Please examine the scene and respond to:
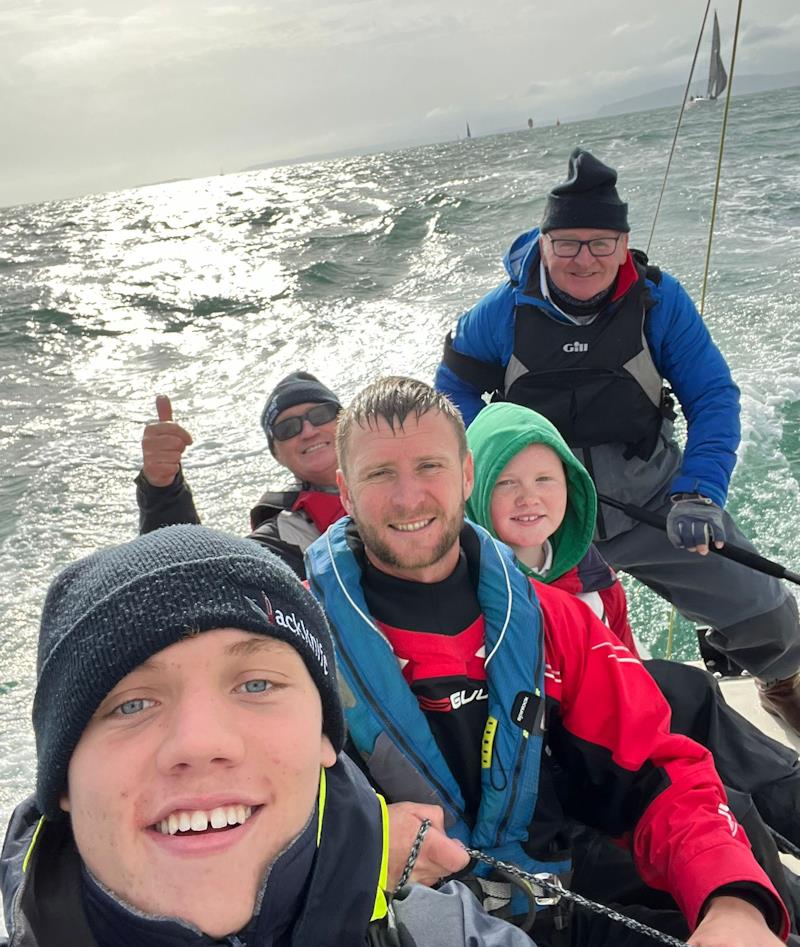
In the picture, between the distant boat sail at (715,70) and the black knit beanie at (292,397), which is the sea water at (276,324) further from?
the distant boat sail at (715,70)

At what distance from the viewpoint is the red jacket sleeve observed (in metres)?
1.41

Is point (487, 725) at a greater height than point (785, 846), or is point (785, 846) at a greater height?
point (487, 725)

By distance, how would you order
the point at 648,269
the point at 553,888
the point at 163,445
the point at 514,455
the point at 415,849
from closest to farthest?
1. the point at 415,849
2. the point at 553,888
3. the point at 514,455
4. the point at 163,445
5. the point at 648,269

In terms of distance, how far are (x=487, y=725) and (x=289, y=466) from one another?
4.95ft

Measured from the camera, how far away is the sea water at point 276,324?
5.33 m

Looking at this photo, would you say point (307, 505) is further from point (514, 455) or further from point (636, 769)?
point (636, 769)

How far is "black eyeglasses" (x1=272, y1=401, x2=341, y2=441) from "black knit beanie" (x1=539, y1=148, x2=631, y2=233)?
938 millimetres

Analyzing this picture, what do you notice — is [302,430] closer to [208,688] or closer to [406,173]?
[208,688]

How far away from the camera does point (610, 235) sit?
2754mm

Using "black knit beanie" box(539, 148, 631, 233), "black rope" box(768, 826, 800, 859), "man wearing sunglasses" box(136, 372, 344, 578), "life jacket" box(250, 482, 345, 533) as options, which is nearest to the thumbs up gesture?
"man wearing sunglasses" box(136, 372, 344, 578)

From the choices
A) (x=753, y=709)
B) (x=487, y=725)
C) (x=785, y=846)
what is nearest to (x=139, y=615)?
(x=487, y=725)

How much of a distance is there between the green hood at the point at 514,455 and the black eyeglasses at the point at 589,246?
0.74 m

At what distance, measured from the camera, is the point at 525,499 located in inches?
85.3

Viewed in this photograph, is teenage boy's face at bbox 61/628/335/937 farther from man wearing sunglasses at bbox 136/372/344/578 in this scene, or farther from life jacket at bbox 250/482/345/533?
life jacket at bbox 250/482/345/533
